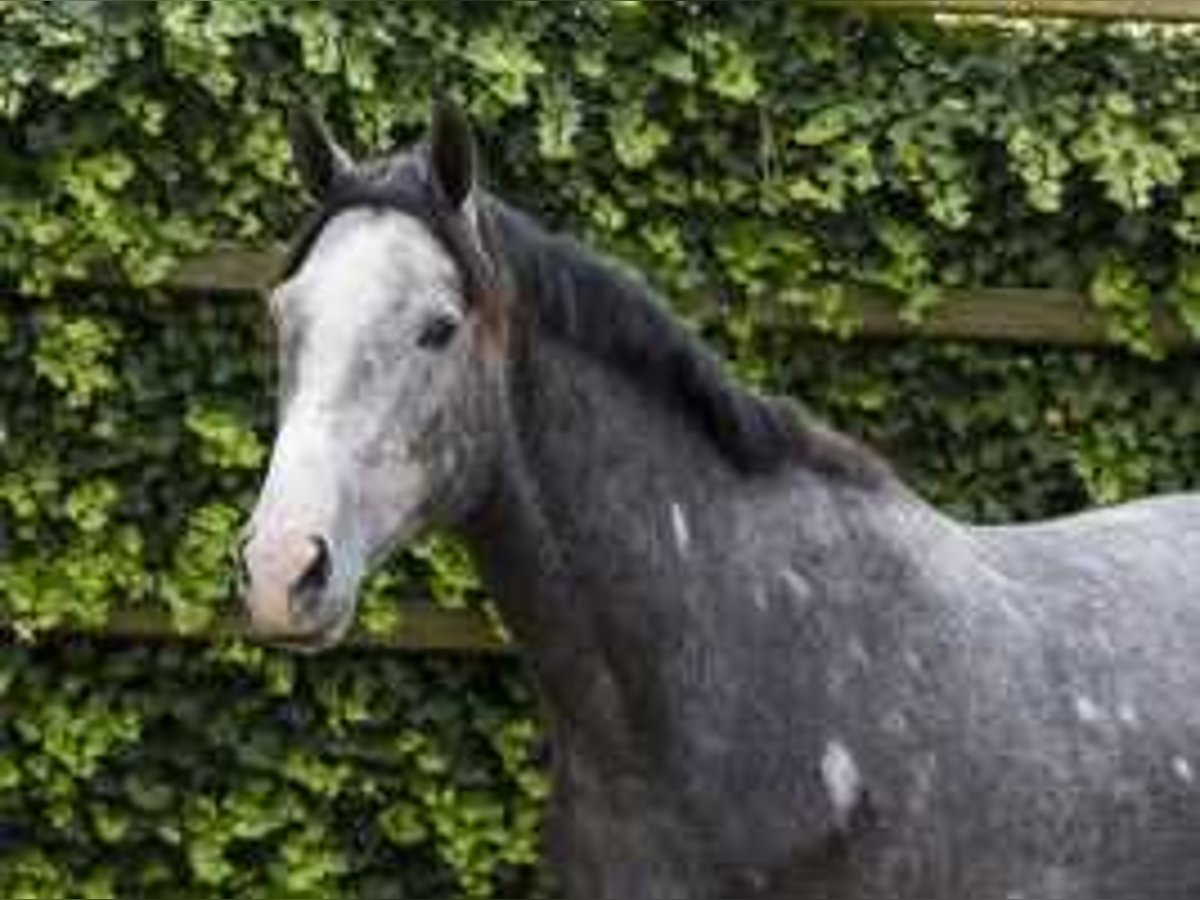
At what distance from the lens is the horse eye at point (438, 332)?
3.22 metres

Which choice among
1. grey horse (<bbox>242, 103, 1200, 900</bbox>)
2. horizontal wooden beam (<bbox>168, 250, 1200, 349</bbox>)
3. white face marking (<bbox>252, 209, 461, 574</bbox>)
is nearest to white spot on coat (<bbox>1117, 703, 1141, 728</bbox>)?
grey horse (<bbox>242, 103, 1200, 900</bbox>)

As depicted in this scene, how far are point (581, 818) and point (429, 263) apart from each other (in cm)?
84

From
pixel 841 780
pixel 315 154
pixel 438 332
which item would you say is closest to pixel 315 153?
pixel 315 154

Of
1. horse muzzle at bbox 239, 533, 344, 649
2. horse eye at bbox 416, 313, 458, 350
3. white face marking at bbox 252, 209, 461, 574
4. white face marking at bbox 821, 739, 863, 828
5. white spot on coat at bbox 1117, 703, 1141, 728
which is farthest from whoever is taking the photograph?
white spot on coat at bbox 1117, 703, 1141, 728

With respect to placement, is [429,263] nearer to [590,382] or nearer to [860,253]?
[590,382]

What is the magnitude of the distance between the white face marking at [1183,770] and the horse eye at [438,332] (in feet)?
4.25

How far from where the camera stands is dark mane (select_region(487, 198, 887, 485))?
341cm

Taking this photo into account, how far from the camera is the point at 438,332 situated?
323 centimetres

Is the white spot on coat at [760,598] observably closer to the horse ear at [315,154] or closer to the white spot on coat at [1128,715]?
the white spot on coat at [1128,715]

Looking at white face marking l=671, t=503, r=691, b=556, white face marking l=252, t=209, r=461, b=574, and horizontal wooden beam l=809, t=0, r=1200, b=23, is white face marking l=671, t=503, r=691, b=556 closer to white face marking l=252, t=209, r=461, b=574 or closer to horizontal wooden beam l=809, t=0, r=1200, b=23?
white face marking l=252, t=209, r=461, b=574

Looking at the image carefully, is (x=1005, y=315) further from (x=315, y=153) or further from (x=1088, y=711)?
(x=315, y=153)

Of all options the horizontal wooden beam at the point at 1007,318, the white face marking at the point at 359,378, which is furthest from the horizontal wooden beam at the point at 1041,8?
the white face marking at the point at 359,378

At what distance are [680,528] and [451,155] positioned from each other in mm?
638

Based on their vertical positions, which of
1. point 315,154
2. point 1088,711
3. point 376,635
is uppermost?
point 315,154
